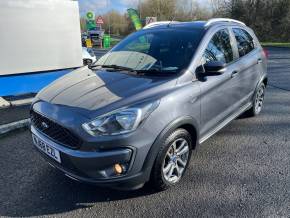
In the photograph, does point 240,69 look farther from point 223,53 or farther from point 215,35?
point 215,35

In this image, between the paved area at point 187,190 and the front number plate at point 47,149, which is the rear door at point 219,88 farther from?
the front number plate at point 47,149

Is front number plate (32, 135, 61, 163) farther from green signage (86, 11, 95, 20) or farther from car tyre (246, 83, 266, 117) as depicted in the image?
green signage (86, 11, 95, 20)

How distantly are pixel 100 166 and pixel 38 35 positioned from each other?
456 cm

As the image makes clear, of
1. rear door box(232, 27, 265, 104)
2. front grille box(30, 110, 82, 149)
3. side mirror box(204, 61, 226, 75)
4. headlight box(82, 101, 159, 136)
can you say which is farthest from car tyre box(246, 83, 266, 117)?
front grille box(30, 110, 82, 149)

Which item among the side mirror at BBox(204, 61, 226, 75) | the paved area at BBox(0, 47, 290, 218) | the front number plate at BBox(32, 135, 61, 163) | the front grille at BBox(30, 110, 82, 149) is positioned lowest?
the paved area at BBox(0, 47, 290, 218)

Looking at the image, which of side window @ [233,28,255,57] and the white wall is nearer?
side window @ [233,28,255,57]

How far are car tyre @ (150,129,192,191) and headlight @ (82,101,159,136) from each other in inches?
15.4

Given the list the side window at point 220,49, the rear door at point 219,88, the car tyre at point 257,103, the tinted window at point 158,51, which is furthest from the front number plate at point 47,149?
the car tyre at point 257,103

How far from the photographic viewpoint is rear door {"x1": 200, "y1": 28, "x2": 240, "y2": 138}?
11.7 ft

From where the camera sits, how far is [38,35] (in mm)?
6270

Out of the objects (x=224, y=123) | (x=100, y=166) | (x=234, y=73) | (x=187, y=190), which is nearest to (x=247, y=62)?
(x=234, y=73)

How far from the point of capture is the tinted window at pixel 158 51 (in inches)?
138

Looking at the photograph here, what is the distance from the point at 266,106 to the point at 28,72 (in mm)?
5120

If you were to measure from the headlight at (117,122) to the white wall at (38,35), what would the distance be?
161 inches
